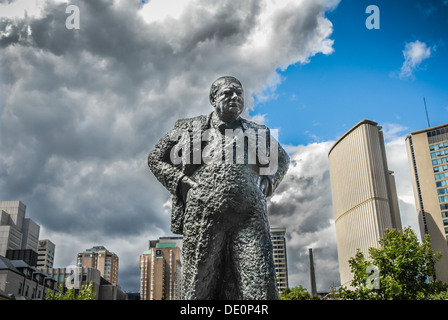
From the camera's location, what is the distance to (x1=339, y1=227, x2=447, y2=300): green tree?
80.2ft

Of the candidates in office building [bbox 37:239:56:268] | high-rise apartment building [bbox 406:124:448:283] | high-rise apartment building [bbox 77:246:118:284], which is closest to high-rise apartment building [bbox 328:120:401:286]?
high-rise apartment building [bbox 406:124:448:283]

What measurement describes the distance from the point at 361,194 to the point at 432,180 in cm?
2012

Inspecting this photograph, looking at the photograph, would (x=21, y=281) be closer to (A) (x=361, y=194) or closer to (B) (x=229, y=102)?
(B) (x=229, y=102)

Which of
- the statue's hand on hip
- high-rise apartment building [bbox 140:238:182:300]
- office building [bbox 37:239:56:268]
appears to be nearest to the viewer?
the statue's hand on hip

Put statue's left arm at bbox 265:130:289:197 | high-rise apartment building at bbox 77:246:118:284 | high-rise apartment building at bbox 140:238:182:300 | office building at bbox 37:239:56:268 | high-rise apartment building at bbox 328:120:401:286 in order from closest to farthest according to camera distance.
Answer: statue's left arm at bbox 265:130:289:197
high-rise apartment building at bbox 328:120:401:286
high-rise apartment building at bbox 140:238:182:300
high-rise apartment building at bbox 77:246:118:284
office building at bbox 37:239:56:268

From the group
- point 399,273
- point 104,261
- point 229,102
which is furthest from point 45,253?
point 229,102

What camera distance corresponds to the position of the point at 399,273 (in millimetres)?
25094

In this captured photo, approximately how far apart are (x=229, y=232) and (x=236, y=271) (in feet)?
1.31

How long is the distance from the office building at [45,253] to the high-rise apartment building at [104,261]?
1246cm

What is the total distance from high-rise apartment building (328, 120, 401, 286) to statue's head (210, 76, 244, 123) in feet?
253

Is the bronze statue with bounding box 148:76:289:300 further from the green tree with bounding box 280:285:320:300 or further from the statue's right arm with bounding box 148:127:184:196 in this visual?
the green tree with bounding box 280:285:320:300

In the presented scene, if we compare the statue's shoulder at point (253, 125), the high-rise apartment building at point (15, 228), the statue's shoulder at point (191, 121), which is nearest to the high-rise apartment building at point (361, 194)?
the high-rise apartment building at point (15, 228)

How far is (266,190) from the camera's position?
483cm

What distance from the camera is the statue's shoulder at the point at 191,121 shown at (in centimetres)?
492
